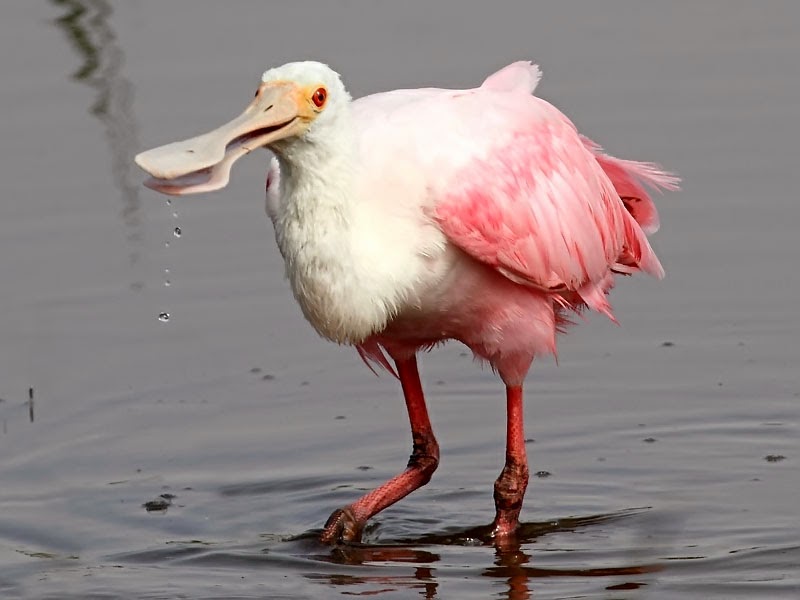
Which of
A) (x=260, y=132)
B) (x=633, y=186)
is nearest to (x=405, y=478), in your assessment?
(x=633, y=186)

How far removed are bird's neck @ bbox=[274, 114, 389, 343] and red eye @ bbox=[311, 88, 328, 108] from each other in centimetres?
11

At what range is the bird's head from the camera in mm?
8094

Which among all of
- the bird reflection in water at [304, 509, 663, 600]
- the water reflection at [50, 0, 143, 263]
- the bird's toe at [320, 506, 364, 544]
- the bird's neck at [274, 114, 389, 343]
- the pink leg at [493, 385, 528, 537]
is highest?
the water reflection at [50, 0, 143, 263]

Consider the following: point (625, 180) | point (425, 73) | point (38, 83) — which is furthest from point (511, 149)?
point (38, 83)

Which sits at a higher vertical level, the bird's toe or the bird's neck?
the bird's neck

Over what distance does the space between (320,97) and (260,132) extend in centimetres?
27

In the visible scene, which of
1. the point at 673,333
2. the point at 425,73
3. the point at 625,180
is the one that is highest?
the point at 425,73

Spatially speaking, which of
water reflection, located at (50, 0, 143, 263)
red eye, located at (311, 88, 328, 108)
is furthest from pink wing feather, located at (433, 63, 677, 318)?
water reflection, located at (50, 0, 143, 263)

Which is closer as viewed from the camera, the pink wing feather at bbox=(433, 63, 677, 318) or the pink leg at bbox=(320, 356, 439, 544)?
the pink wing feather at bbox=(433, 63, 677, 318)

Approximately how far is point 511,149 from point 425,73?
4578 mm

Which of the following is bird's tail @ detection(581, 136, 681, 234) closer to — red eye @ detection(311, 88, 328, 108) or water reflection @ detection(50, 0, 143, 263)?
red eye @ detection(311, 88, 328, 108)

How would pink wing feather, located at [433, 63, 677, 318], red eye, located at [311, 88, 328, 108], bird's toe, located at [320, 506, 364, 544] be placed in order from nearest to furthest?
red eye, located at [311, 88, 328, 108] → pink wing feather, located at [433, 63, 677, 318] → bird's toe, located at [320, 506, 364, 544]

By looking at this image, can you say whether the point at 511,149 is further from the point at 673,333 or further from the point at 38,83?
the point at 38,83

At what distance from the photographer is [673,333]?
11445mm
